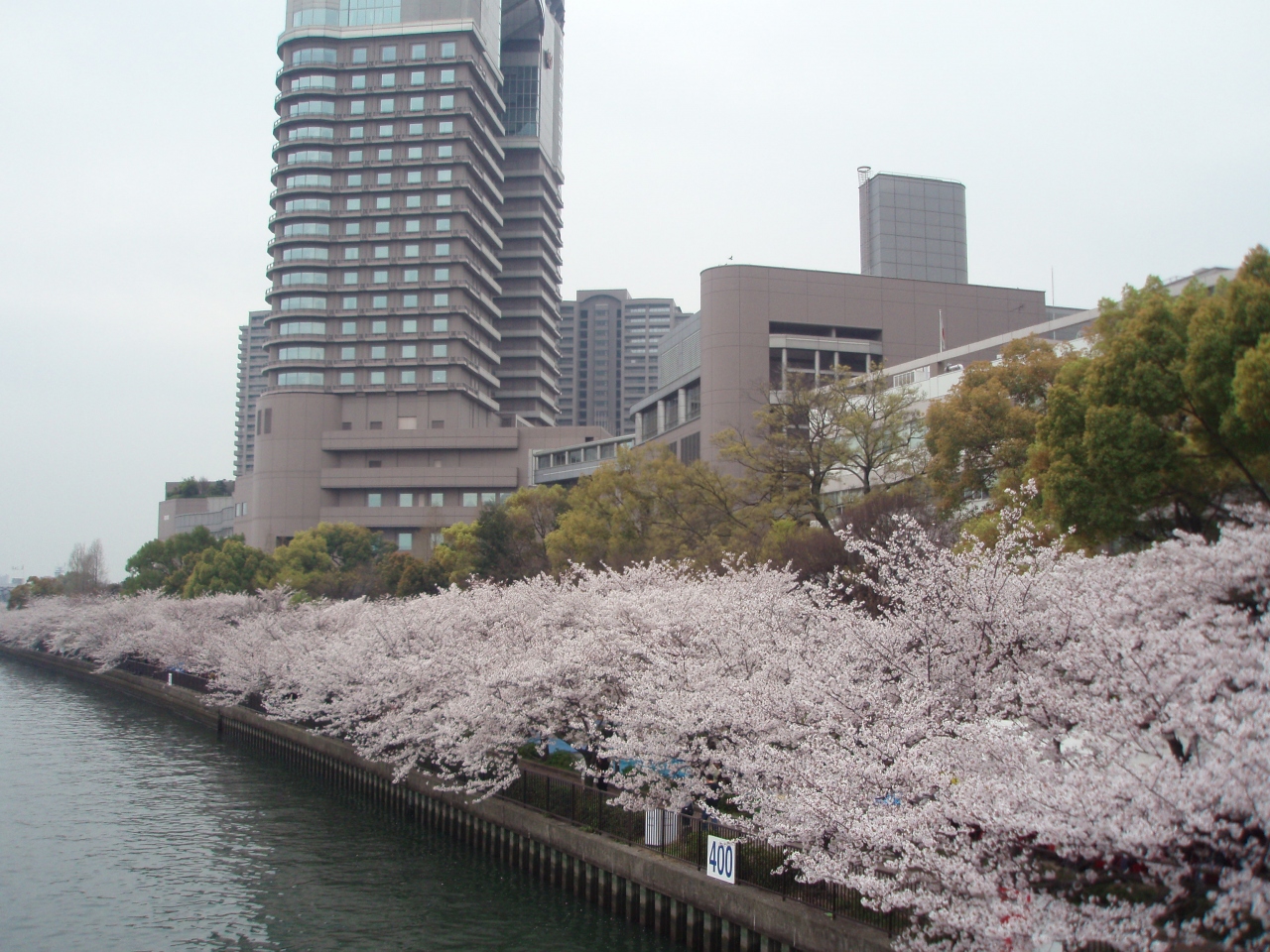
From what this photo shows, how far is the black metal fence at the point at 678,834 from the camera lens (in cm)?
1681

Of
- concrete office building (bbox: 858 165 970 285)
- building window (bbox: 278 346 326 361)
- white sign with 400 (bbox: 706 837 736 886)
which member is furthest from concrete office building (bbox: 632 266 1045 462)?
white sign with 400 (bbox: 706 837 736 886)

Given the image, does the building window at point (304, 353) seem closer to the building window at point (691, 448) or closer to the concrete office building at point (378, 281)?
the concrete office building at point (378, 281)

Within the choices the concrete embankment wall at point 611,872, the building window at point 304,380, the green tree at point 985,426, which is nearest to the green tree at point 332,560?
the building window at point 304,380

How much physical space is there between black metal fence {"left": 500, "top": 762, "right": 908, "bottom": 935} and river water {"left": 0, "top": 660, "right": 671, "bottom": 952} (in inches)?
71.7

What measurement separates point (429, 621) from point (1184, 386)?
82.3 ft

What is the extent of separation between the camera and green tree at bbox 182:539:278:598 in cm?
8194

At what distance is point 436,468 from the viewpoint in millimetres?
120750

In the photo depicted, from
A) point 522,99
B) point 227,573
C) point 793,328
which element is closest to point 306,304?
point 227,573

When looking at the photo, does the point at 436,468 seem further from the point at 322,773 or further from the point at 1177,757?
the point at 1177,757

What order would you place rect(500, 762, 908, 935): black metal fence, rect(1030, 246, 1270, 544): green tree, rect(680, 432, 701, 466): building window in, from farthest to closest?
rect(680, 432, 701, 466): building window < rect(1030, 246, 1270, 544): green tree < rect(500, 762, 908, 935): black metal fence

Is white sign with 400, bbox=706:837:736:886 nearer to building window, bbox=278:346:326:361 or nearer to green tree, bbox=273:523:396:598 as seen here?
green tree, bbox=273:523:396:598

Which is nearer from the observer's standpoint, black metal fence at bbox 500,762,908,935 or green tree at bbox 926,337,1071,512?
black metal fence at bbox 500,762,908,935

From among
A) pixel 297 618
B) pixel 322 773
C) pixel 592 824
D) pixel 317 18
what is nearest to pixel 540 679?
pixel 592 824

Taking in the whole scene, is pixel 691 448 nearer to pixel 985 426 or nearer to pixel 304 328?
pixel 985 426
